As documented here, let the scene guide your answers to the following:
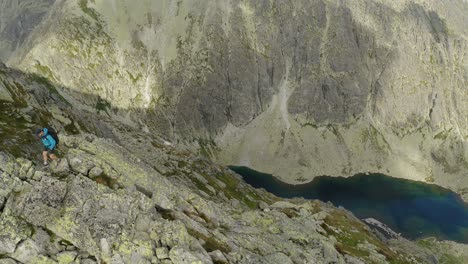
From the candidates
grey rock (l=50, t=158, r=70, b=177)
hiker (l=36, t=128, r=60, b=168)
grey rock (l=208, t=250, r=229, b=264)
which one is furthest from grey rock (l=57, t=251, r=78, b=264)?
grey rock (l=208, t=250, r=229, b=264)

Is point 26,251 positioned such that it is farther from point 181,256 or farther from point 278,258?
point 278,258

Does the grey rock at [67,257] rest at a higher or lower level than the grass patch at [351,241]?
higher

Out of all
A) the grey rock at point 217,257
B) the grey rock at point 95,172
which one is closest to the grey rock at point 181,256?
the grey rock at point 217,257

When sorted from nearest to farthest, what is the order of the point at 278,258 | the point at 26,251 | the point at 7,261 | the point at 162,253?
1. the point at 7,261
2. the point at 26,251
3. the point at 162,253
4. the point at 278,258

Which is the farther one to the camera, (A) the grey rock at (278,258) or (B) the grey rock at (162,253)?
(A) the grey rock at (278,258)

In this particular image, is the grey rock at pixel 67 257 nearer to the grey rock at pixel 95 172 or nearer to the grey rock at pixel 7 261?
the grey rock at pixel 7 261

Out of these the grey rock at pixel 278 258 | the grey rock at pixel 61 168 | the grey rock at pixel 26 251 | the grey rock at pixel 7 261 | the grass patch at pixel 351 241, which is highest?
the grey rock at pixel 61 168

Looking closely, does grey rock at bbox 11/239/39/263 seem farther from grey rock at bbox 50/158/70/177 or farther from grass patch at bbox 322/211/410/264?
grass patch at bbox 322/211/410/264

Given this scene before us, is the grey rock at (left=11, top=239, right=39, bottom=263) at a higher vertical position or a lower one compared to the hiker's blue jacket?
lower

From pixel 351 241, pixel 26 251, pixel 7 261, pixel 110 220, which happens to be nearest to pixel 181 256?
pixel 110 220

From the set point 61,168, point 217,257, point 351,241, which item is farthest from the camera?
point 351,241

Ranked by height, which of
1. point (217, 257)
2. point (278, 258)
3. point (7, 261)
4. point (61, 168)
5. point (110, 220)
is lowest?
point (7, 261)

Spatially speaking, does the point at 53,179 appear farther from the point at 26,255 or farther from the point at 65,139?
the point at 65,139

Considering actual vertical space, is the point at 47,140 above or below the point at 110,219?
above
